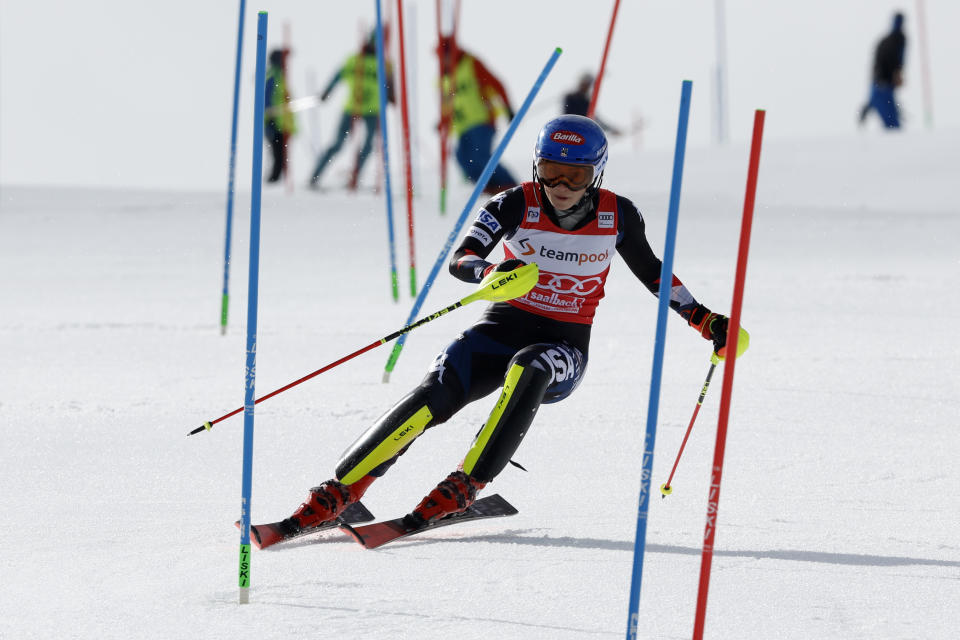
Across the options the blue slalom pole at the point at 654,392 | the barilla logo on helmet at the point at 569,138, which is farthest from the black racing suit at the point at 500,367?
the blue slalom pole at the point at 654,392

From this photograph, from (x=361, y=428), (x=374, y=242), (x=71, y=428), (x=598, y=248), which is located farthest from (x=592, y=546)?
(x=374, y=242)

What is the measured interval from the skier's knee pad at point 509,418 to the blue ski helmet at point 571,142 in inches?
23.8

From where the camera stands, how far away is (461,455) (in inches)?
182

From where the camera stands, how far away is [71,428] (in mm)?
4980

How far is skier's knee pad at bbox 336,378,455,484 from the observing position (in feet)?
11.6

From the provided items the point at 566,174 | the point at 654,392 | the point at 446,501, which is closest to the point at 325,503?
the point at 446,501

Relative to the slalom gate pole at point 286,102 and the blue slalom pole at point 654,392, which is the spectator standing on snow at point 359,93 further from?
the blue slalom pole at point 654,392

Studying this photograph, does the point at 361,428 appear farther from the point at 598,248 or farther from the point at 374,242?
the point at 374,242

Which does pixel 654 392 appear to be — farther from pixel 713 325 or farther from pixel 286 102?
pixel 286 102

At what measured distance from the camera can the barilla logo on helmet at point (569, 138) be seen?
11.9 feet

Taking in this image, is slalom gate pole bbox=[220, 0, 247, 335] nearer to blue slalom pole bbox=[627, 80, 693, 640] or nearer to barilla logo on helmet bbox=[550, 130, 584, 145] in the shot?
barilla logo on helmet bbox=[550, 130, 584, 145]

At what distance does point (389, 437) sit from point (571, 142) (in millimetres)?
991

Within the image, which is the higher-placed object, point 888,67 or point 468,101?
point 888,67

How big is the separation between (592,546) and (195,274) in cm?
738
